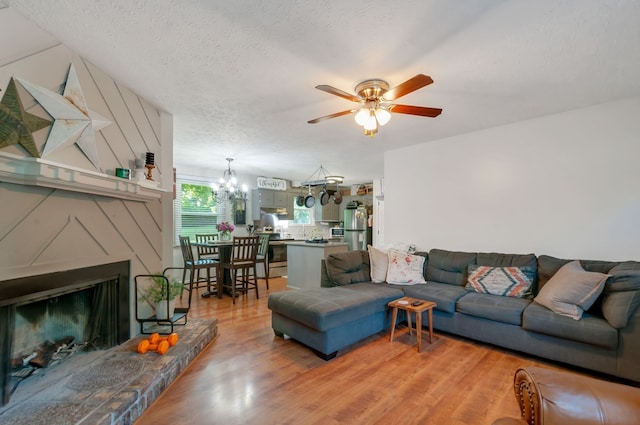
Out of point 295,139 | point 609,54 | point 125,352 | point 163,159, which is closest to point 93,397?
point 125,352

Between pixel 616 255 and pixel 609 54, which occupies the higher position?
pixel 609 54

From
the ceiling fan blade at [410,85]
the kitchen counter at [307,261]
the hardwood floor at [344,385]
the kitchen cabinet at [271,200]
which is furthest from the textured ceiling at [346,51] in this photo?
the kitchen cabinet at [271,200]

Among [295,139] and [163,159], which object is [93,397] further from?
[295,139]

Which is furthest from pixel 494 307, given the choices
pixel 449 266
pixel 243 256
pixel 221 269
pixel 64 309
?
pixel 221 269

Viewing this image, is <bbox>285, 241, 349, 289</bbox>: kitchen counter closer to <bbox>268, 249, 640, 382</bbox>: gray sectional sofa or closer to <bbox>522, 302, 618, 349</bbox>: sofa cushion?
<bbox>268, 249, 640, 382</bbox>: gray sectional sofa

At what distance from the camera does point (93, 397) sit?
5.27ft

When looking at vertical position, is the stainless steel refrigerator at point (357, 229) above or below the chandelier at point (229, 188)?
below

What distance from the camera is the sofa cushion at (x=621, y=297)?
6.86 feet

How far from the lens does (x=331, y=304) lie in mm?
2584

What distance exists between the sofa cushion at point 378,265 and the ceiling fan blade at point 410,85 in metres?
2.15

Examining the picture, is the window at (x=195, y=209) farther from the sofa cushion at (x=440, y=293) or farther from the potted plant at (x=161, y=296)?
the sofa cushion at (x=440, y=293)

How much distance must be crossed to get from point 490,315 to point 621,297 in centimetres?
93

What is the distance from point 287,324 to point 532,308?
229 cm

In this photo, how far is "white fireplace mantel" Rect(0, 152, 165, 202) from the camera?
1.50 meters
